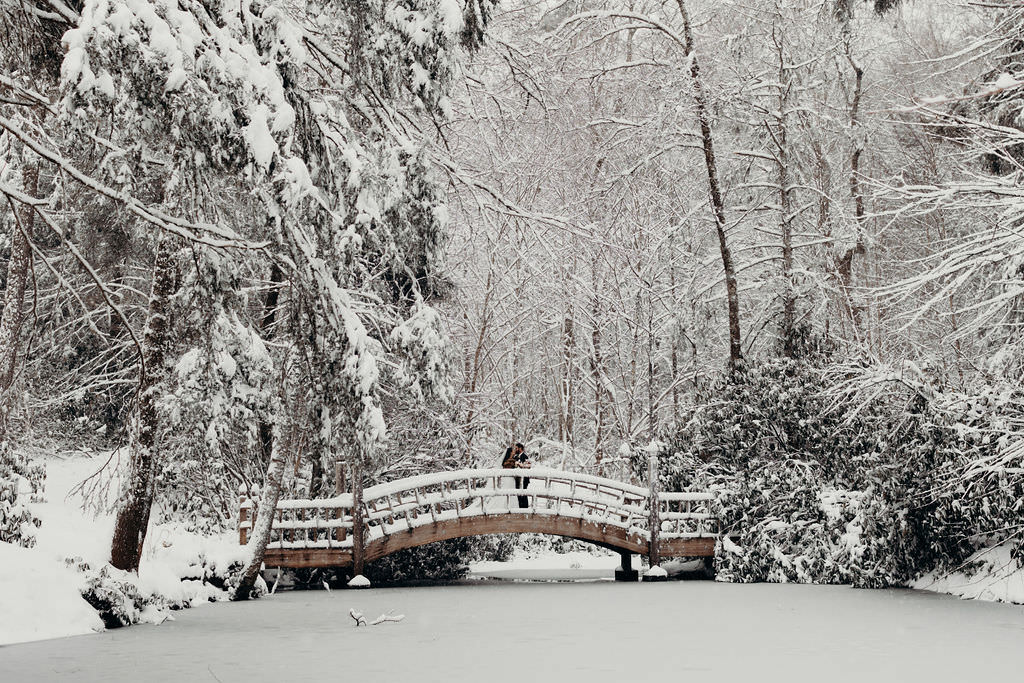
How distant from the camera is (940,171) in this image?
28.1m

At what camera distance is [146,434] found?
46.4ft

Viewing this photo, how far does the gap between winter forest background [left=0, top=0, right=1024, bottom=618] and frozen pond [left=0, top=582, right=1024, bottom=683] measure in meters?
1.83

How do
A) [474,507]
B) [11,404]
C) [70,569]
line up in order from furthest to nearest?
[474,507]
[11,404]
[70,569]

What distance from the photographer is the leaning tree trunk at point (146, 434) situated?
13844mm

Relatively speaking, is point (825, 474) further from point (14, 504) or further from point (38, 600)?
point (38, 600)

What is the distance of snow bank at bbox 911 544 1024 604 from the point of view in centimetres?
1669

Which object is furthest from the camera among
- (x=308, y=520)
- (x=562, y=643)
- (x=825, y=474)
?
(x=825, y=474)

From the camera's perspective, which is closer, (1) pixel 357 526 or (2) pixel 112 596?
(2) pixel 112 596

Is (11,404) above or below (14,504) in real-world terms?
above

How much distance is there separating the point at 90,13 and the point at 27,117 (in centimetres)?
298

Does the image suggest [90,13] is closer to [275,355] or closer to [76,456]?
[275,355]

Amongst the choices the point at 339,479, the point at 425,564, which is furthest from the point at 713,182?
the point at 339,479

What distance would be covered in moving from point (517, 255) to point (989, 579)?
8256mm

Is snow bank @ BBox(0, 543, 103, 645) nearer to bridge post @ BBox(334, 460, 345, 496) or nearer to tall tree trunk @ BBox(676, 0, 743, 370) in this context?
bridge post @ BBox(334, 460, 345, 496)
